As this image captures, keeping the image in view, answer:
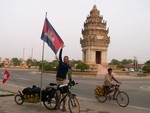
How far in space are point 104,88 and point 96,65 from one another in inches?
1684

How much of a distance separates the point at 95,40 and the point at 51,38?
152 ft

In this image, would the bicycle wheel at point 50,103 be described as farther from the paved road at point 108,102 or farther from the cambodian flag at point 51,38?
the cambodian flag at point 51,38

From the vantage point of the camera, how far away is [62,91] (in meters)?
8.38

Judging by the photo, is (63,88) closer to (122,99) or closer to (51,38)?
(51,38)

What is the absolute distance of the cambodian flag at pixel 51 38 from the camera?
8586 millimetres

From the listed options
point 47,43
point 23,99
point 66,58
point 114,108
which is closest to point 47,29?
point 47,43

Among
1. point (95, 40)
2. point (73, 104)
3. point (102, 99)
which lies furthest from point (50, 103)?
point (95, 40)

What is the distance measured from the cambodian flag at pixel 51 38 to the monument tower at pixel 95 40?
4513cm

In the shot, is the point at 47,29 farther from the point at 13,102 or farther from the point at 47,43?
the point at 13,102

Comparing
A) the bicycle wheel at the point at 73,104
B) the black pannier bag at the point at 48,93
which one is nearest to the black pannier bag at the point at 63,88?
the black pannier bag at the point at 48,93

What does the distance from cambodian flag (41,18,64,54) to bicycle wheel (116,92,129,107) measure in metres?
3.44

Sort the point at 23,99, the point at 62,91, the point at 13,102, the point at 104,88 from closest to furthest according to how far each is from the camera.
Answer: the point at 62,91, the point at 23,99, the point at 13,102, the point at 104,88

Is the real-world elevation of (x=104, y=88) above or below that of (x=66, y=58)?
below

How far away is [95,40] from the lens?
179 ft
